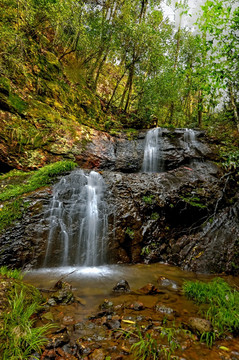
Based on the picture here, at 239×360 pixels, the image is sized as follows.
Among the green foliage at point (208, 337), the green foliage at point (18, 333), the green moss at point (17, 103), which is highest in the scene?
the green moss at point (17, 103)

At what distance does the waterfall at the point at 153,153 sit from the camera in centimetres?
950

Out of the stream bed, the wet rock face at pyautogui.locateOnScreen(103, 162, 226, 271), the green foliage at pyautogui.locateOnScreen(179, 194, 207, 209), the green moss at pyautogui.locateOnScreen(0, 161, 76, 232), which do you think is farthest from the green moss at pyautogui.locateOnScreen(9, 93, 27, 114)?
the green foliage at pyautogui.locateOnScreen(179, 194, 207, 209)

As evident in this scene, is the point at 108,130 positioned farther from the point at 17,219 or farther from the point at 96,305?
the point at 96,305

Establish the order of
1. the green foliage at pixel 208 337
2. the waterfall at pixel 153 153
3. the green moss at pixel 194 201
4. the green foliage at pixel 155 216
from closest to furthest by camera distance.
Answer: the green foliage at pixel 208 337
the green foliage at pixel 155 216
the green moss at pixel 194 201
the waterfall at pixel 153 153

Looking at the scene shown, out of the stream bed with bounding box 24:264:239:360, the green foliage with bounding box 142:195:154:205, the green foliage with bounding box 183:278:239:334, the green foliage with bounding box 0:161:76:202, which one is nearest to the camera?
the stream bed with bounding box 24:264:239:360

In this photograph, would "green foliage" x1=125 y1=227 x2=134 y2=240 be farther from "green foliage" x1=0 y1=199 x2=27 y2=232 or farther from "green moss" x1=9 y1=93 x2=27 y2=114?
"green moss" x1=9 y1=93 x2=27 y2=114

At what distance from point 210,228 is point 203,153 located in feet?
14.6

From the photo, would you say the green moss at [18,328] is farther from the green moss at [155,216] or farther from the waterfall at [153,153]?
the waterfall at [153,153]

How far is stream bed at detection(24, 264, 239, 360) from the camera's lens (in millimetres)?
1811

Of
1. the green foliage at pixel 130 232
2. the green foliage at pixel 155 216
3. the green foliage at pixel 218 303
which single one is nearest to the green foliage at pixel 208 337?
the green foliage at pixel 218 303

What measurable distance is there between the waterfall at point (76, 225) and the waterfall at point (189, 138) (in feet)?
19.1

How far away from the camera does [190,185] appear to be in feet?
22.2

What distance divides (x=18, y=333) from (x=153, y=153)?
353 inches

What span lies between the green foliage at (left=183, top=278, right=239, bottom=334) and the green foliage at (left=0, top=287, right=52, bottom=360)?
1718 mm
